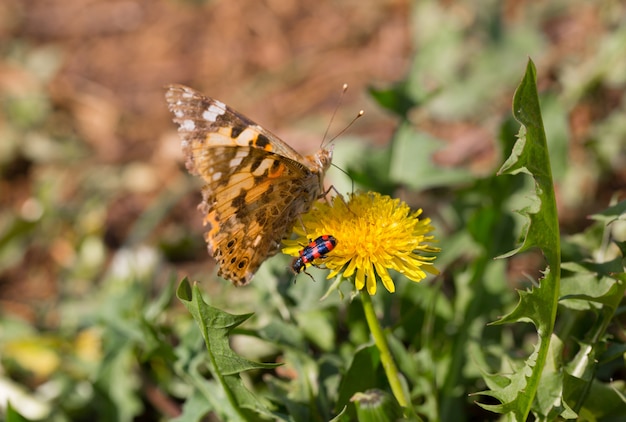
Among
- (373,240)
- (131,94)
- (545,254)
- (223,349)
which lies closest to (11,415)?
(223,349)

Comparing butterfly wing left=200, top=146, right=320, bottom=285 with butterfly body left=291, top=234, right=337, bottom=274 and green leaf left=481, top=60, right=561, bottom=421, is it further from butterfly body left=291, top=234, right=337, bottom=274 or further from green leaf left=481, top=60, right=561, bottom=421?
green leaf left=481, top=60, right=561, bottom=421

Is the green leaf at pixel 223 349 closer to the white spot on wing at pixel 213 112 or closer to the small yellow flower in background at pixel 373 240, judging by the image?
the small yellow flower in background at pixel 373 240

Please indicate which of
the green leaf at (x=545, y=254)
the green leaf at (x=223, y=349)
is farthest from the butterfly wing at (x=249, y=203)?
the green leaf at (x=545, y=254)

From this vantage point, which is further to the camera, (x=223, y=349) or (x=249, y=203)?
(x=249, y=203)

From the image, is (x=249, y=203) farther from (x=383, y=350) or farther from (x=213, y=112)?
(x=383, y=350)

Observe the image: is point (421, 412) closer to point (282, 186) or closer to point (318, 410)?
point (318, 410)

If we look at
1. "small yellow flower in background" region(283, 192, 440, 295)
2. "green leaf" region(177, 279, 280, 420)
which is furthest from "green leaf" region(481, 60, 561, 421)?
"green leaf" region(177, 279, 280, 420)

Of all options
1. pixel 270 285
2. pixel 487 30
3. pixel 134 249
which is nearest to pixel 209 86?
pixel 134 249
